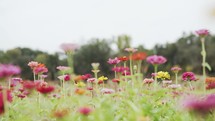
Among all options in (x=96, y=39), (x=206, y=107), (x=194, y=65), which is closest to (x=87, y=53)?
(x=96, y=39)

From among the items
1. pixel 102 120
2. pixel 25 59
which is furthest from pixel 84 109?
pixel 25 59

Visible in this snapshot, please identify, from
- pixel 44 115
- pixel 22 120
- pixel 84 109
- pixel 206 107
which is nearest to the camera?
pixel 206 107

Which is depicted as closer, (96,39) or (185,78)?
(185,78)

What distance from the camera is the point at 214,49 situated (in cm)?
3491

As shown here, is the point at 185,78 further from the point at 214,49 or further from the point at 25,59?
the point at 25,59

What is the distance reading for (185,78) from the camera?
482cm

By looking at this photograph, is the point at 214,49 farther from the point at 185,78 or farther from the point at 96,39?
the point at 185,78

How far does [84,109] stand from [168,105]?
189 centimetres

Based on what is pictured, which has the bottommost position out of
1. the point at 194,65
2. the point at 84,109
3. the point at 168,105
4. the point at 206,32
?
the point at 194,65

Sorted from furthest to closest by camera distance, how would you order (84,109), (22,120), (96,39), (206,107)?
(96,39)
(22,120)
(84,109)
(206,107)

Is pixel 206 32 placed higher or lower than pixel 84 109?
higher

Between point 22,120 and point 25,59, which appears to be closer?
point 22,120

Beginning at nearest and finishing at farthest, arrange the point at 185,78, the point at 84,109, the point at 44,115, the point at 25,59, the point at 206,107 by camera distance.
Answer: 1. the point at 206,107
2. the point at 84,109
3. the point at 44,115
4. the point at 185,78
5. the point at 25,59

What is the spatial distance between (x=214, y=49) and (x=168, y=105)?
1264 inches
